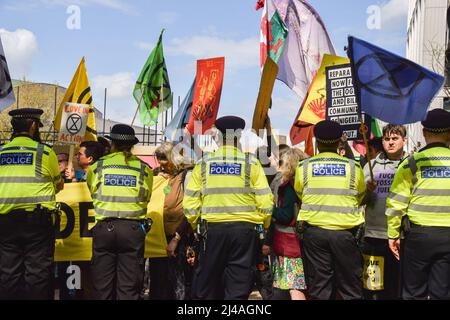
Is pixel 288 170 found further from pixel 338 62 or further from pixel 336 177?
pixel 338 62

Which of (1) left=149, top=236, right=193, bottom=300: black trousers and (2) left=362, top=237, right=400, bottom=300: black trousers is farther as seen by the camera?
(1) left=149, top=236, right=193, bottom=300: black trousers

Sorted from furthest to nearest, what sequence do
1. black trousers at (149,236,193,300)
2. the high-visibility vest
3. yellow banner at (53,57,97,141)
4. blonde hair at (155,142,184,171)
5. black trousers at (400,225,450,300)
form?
yellow banner at (53,57,97,141)
blonde hair at (155,142,184,171)
black trousers at (149,236,193,300)
the high-visibility vest
black trousers at (400,225,450,300)

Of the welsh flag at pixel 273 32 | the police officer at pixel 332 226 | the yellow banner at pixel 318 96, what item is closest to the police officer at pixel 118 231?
the police officer at pixel 332 226

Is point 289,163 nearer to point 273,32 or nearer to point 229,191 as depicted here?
point 229,191

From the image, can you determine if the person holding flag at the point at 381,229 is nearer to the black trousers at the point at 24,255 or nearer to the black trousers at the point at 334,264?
the black trousers at the point at 334,264

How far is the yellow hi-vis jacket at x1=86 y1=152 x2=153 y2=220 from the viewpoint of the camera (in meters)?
6.73

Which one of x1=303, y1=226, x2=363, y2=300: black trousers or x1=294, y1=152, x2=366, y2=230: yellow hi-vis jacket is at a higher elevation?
x1=294, y1=152, x2=366, y2=230: yellow hi-vis jacket

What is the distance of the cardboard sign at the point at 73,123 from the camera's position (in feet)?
32.4

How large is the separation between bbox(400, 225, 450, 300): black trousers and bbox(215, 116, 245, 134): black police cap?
1955mm

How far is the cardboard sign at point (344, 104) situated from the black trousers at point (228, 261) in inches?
114

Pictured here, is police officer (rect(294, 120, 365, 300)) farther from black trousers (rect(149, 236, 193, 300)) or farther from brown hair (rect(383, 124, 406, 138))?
black trousers (rect(149, 236, 193, 300))

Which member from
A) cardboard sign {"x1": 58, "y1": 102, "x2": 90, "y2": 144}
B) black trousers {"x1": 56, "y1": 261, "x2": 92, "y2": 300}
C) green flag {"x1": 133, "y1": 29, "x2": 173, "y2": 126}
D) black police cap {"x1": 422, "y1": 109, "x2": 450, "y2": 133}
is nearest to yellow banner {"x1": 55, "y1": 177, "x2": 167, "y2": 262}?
black trousers {"x1": 56, "y1": 261, "x2": 92, "y2": 300}

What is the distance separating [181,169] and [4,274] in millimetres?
2318

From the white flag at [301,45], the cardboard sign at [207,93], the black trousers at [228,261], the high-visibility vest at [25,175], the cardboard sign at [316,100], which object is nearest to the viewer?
the black trousers at [228,261]
